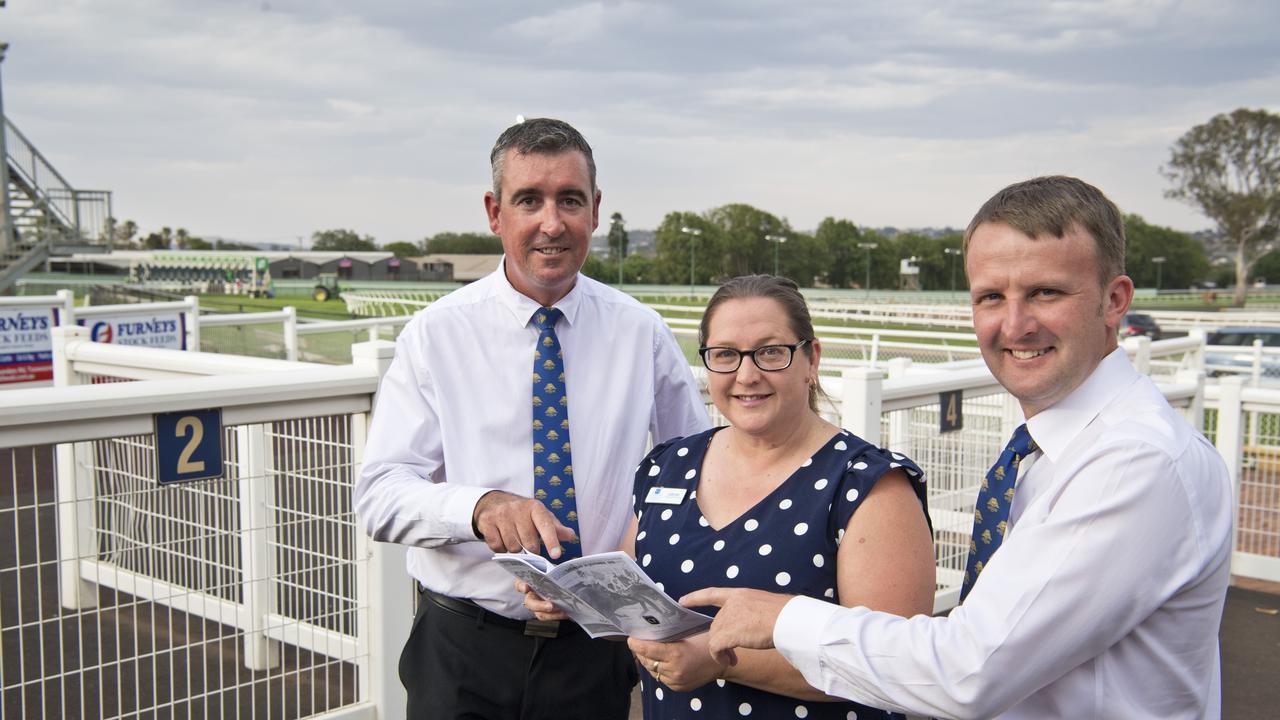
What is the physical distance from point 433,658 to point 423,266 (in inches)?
5006

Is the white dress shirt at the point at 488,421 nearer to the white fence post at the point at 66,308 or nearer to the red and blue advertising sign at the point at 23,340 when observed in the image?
the white fence post at the point at 66,308

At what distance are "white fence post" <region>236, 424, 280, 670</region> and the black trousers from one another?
1.12 meters

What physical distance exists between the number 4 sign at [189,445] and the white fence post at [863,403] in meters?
2.57

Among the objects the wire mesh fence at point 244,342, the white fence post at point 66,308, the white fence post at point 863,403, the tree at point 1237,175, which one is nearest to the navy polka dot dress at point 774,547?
the white fence post at point 863,403

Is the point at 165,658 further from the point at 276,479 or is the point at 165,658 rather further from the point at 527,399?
the point at 527,399

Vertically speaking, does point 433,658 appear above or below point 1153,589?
below

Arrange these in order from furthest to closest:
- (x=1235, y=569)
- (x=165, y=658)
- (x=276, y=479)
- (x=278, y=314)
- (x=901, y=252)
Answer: (x=901, y=252)
(x=278, y=314)
(x=1235, y=569)
(x=165, y=658)
(x=276, y=479)

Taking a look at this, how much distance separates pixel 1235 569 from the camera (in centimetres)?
709

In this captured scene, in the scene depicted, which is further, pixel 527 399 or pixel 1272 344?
pixel 1272 344

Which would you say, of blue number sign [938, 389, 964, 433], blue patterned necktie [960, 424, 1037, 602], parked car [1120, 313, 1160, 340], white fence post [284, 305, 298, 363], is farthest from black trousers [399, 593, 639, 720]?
parked car [1120, 313, 1160, 340]

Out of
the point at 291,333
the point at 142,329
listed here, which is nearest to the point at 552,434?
→ the point at 291,333

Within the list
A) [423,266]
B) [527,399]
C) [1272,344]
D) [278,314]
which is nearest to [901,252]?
[423,266]

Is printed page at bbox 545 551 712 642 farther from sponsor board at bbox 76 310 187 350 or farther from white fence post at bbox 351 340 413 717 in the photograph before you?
sponsor board at bbox 76 310 187 350

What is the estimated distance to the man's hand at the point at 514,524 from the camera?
233 cm
